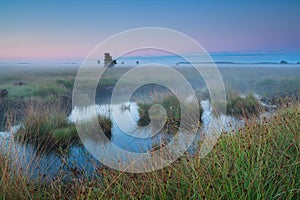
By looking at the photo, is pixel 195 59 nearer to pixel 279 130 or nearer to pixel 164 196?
pixel 279 130

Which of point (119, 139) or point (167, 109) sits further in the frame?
point (167, 109)

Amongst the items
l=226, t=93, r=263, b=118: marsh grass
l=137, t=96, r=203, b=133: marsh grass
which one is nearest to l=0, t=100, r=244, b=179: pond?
l=137, t=96, r=203, b=133: marsh grass

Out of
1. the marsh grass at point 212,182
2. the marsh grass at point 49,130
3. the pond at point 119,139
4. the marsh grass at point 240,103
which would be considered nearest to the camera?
the marsh grass at point 212,182

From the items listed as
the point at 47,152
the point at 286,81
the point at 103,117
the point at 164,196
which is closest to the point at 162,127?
the point at 103,117

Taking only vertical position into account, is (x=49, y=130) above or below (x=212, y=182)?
below

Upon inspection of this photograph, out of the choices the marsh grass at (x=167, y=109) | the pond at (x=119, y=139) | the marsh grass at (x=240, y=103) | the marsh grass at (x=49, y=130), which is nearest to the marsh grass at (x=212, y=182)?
the pond at (x=119, y=139)

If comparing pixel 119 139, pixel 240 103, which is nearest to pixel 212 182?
pixel 119 139

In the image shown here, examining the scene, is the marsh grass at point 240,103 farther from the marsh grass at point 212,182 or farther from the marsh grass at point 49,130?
the marsh grass at point 212,182

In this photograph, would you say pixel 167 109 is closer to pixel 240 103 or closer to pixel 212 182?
pixel 240 103

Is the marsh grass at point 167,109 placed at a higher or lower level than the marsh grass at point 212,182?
lower

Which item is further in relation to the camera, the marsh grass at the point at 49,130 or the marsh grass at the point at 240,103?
the marsh grass at the point at 240,103

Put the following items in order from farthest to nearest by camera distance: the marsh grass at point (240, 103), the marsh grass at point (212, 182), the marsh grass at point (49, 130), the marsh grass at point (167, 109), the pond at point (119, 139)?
the marsh grass at point (240, 103) < the marsh grass at point (167, 109) < the marsh grass at point (49, 130) < the pond at point (119, 139) < the marsh grass at point (212, 182)

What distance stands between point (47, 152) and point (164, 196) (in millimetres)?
3288

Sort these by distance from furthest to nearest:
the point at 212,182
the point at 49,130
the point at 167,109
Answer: the point at 167,109 → the point at 49,130 → the point at 212,182
